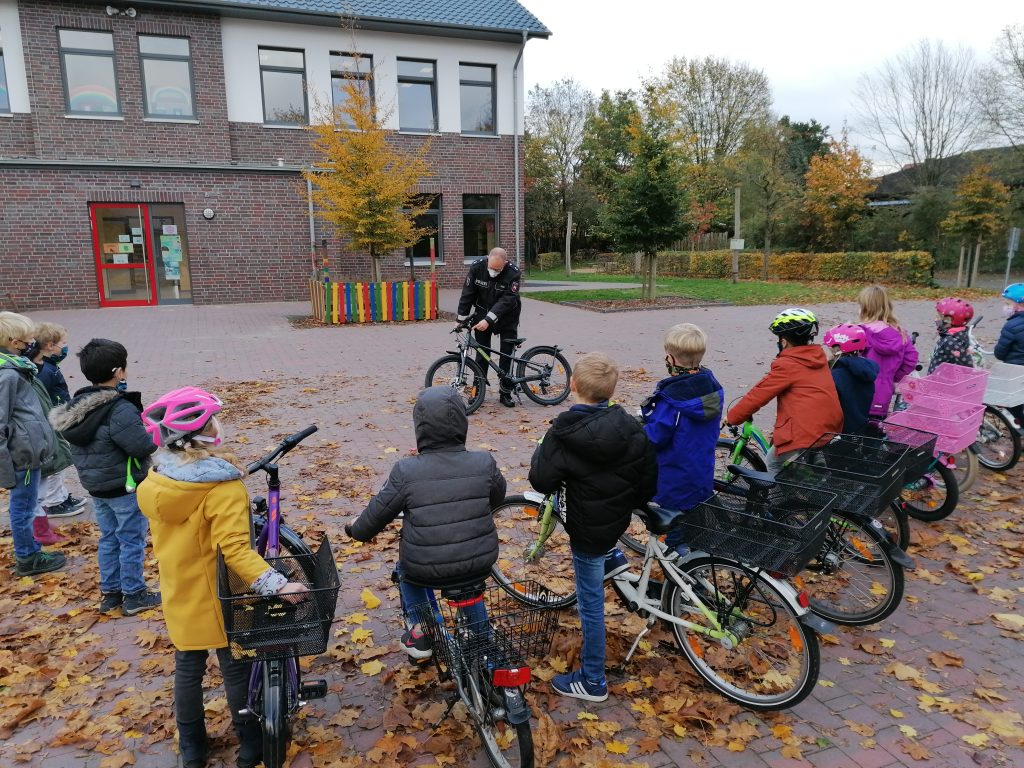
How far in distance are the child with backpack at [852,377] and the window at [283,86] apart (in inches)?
783

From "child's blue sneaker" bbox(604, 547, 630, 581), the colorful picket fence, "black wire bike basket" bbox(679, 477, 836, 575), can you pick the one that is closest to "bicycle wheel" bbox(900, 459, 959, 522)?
"black wire bike basket" bbox(679, 477, 836, 575)

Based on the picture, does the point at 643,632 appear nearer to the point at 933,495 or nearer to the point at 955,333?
the point at 933,495

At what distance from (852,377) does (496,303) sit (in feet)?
15.1

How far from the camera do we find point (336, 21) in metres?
20.5

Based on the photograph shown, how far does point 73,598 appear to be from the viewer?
421 cm

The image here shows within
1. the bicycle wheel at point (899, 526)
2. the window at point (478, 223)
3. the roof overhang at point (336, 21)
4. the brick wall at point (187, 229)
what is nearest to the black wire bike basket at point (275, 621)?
the bicycle wheel at point (899, 526)

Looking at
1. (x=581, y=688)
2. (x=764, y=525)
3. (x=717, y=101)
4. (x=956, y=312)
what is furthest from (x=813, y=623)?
(x=717, y=101)

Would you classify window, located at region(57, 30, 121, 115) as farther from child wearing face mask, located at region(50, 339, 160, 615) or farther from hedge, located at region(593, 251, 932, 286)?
hedge, located at region(593, 251, 932, 286)

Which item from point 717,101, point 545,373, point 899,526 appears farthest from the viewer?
point 717,101

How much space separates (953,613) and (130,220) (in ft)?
67.6

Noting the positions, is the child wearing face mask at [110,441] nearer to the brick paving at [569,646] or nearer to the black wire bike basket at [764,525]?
the brick paving at [569,646]

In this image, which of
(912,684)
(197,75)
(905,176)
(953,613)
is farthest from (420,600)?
(905,176)

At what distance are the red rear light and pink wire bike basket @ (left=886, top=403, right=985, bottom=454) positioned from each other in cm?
339

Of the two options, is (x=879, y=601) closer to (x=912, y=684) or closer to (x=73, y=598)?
(x=912, y=684)
